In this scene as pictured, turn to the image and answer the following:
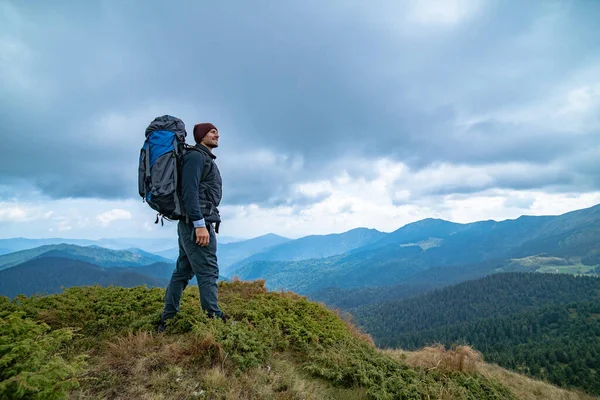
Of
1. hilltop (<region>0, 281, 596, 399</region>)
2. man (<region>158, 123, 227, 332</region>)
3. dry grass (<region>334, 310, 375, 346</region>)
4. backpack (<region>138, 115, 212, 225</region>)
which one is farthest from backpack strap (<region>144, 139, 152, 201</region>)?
dry grass (<region>334, 310, 375, 346</region>)

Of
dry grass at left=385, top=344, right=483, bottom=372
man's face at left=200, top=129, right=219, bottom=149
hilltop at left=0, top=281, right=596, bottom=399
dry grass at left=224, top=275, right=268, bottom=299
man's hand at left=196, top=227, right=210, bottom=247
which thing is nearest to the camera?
hilltop at left=0, top=281, right=596, bottom=399

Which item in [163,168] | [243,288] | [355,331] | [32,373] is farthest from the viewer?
[243,288]

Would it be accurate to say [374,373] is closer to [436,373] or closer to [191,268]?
[436,373]

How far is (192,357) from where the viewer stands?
4391mm

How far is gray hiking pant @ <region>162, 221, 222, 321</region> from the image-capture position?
5.04 meters

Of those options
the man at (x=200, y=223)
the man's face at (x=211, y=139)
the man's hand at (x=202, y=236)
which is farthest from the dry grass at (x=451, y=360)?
the man's face at (x=211, y=139)

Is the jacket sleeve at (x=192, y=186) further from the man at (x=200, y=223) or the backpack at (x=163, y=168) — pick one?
the backpack at (x=163, y=168)

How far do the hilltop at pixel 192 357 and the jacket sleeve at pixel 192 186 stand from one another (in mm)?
1782

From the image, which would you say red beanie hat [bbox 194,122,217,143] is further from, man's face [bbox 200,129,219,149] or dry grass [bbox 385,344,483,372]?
dry grass [bbox 385,344,483,372]

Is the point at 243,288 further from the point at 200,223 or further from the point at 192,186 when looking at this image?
the point at 192,186

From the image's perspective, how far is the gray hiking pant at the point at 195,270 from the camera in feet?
16.5

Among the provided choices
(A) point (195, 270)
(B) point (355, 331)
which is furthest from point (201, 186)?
(B) point (355, 331)

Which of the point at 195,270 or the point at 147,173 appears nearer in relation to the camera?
the point at 147,173

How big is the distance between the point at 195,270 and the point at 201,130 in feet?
8.06
